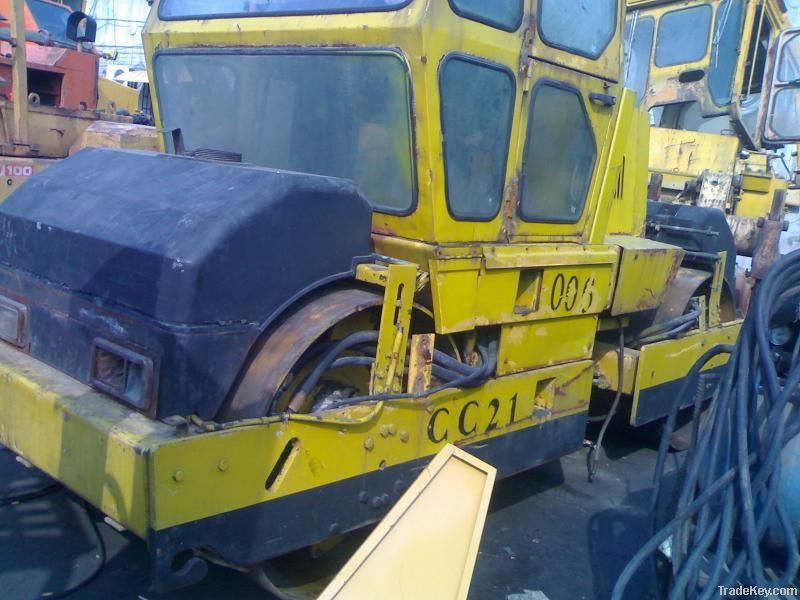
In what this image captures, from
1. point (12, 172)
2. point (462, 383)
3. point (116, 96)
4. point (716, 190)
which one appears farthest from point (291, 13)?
point (116, 96)

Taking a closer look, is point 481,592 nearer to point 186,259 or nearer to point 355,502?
point 355,502

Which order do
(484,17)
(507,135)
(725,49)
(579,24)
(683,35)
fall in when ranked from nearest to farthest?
(484,17) < (507,135) < (579,24) < (725,49) < (683,35)

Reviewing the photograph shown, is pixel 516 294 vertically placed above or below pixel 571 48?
below

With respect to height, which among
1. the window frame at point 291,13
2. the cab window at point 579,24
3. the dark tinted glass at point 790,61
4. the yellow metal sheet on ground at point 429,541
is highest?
the cab window at point 579,24

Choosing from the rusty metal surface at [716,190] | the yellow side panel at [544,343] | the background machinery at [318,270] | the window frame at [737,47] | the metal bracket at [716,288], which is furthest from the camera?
the window frame at [737,47]

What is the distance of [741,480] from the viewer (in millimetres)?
2055

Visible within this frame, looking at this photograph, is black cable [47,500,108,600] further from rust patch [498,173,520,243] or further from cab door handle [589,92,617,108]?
cab door handle [589,92,617,108]

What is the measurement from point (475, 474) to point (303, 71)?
174 centimetres

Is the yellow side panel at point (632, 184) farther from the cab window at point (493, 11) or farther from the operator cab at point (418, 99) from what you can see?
the cab window at point (493, 11)

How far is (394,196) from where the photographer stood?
3.04 meters

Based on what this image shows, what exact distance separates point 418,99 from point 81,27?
6692 millimetres

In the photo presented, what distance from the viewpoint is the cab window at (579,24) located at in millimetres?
3246

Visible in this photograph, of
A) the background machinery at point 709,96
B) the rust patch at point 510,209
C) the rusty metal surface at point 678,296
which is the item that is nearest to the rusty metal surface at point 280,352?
the rust patch at point 510,209

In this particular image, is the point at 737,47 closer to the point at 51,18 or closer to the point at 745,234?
the point at 745,234
